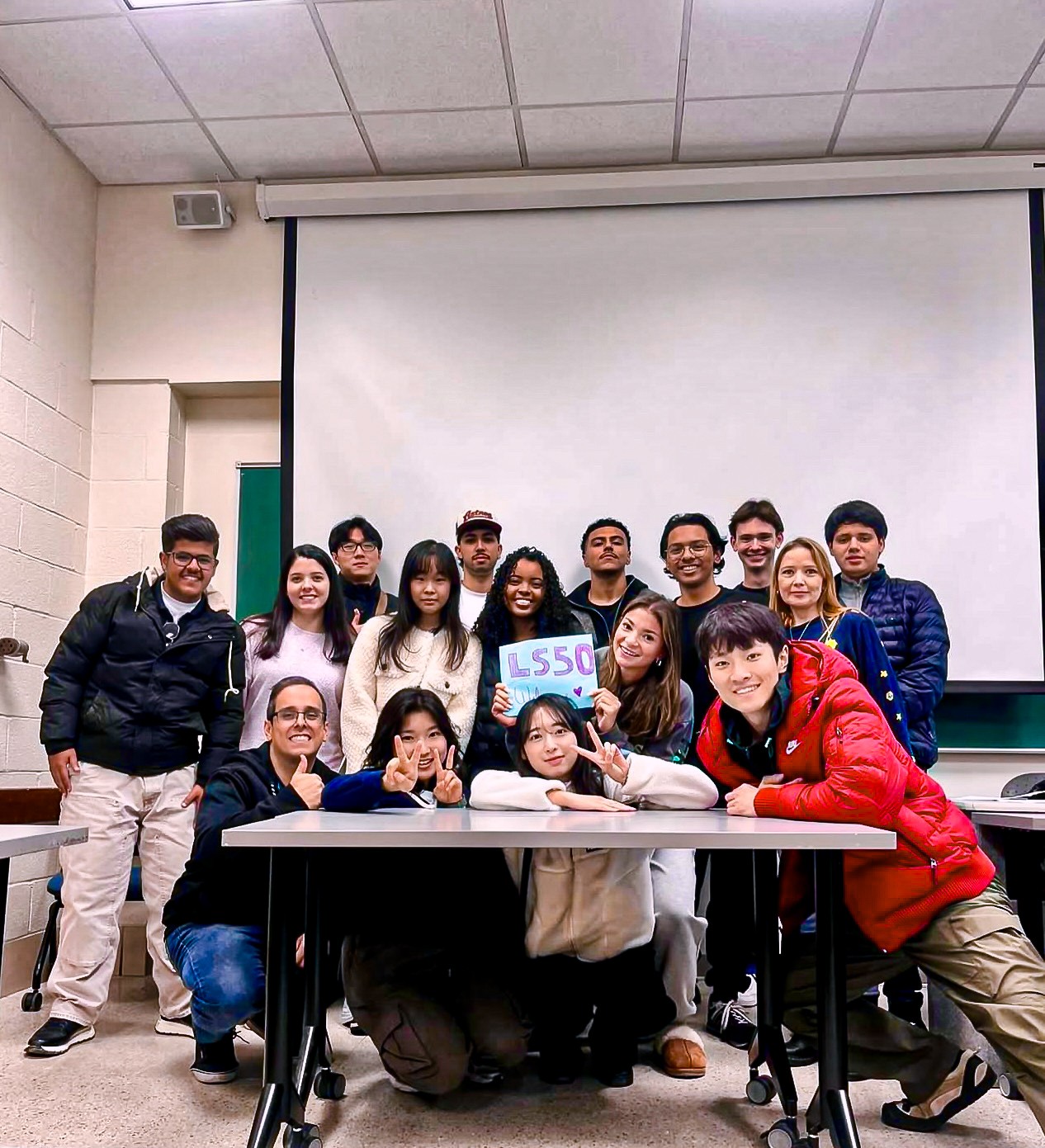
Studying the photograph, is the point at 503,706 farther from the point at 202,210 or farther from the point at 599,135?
the point at 202,210

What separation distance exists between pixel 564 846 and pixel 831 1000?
0.61 meters

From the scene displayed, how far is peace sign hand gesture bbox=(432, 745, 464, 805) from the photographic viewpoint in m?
2.38

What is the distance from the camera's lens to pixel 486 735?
9.50 ft

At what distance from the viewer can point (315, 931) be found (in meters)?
2.24

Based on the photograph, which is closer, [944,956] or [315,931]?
[944,956]

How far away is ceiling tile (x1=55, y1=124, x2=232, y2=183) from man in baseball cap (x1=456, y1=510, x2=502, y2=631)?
193 centimetres

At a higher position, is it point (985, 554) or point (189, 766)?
point (985, 554)

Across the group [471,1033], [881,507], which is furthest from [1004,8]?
[471,1033]

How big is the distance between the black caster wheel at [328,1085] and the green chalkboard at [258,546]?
234 centimetres

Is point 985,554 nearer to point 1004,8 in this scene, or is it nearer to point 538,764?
point 1004,8

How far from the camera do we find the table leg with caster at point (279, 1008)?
188 cm

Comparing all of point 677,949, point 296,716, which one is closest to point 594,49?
point 296,716

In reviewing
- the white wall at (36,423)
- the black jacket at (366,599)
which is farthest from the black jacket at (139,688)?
the white wall at (36,423)

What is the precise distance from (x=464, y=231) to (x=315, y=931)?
293 cm
